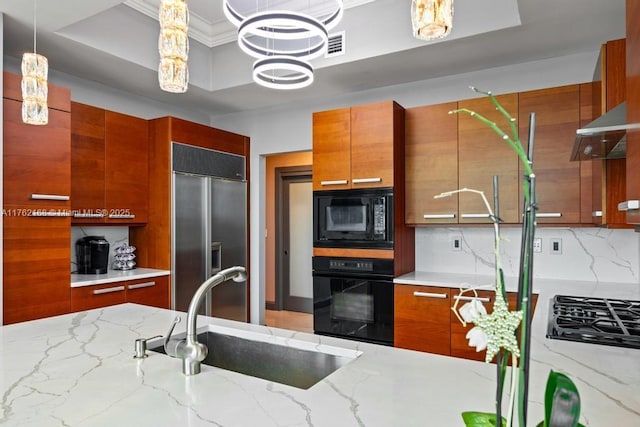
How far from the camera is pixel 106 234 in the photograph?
373cm

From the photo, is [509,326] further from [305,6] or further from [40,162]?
[305,6]

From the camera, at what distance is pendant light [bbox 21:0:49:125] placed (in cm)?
165

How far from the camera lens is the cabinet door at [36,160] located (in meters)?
2.61

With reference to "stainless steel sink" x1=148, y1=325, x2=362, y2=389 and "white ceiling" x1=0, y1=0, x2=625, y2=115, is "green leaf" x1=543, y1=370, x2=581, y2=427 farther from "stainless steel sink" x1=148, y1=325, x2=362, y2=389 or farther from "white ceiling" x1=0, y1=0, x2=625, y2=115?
"white ceiling" x1=0, y1=0, x2=625, y2=115

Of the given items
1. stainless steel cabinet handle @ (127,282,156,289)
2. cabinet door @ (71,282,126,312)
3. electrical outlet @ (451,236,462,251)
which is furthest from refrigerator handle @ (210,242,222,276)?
electrical outlet @ (451,236,462,251)

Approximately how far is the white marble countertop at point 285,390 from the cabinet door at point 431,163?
1.77 m

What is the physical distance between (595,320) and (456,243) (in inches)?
68.1

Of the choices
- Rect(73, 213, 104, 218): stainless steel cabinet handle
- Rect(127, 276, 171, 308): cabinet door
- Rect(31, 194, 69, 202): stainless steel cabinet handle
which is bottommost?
Rect(127, 276, 171, 308): cabinet door

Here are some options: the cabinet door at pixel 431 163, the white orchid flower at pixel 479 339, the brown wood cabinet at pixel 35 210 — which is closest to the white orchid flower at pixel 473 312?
the white orchid flower at pixel 479 339

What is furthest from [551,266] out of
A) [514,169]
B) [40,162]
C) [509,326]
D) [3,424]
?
[40,162]

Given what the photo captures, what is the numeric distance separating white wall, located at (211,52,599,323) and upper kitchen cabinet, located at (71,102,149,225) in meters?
1.17

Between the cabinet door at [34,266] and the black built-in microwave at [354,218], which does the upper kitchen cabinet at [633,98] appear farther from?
the cabinet door at [34,266]

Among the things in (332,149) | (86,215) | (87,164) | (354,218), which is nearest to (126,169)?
(87,164)

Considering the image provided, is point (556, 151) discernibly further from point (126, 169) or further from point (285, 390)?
point (126, 169)
